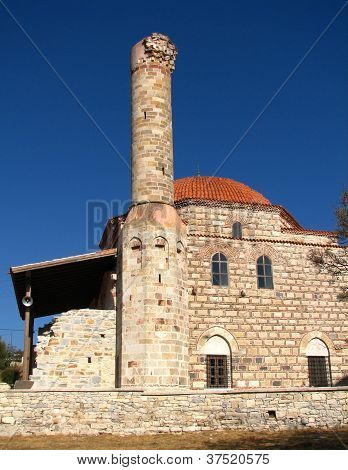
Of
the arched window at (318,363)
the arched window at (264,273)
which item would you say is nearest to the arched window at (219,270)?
the arched window at (264,273)

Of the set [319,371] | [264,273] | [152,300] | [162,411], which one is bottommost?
[162,411]

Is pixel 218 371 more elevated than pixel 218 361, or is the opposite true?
pixel 218 361

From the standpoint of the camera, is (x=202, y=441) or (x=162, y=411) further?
(x=162, y=411)

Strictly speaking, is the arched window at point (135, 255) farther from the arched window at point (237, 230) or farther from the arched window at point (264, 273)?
the arched window at point (237, 230)

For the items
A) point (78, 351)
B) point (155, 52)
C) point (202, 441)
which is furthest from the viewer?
point (155, 52)

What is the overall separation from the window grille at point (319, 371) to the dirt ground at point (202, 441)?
5592 millimetres

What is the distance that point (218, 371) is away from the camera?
17062 mm

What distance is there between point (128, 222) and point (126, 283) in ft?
5.98

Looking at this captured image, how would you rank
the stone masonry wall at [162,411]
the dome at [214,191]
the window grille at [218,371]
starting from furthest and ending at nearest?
1. the dome at [214,191]
2. the window grille at [218,371]
3. the stone masonry wall at [162,411]

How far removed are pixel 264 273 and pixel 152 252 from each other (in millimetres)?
5066

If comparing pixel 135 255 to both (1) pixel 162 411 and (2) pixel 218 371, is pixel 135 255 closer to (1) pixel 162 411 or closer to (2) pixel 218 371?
(1) pixel 162 411

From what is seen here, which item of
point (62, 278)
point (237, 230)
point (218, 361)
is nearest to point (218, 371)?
point (218, 361)

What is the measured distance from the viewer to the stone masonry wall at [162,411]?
12.0 metres

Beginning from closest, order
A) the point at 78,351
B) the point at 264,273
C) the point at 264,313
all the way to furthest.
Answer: the point at 78,351, the point at 264,313, the point at 264,273
